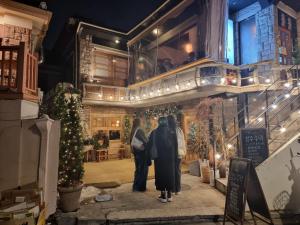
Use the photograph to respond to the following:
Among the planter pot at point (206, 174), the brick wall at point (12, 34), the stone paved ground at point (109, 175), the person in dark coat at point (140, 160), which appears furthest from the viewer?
the stone paved ground at point (109, 175)

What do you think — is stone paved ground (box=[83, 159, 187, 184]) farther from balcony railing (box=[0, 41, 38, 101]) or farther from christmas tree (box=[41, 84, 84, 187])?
balcony railing (box=[0, 41, 38, 101])

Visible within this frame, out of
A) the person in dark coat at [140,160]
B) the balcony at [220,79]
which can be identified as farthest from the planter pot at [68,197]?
the balcony at [220,79]

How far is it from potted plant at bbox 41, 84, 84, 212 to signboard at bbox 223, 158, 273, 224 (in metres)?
3.41

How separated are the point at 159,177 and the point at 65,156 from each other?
243 centimetres

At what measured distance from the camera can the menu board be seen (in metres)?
4.48

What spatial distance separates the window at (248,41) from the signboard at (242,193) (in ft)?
23.9

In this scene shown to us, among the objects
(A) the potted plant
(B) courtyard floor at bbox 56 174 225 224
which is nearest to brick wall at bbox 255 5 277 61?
(B) courtyard floor at bbox 56 174 225 224

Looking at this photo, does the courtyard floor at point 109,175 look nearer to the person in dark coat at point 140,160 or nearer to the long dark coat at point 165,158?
the person in dark coat at point 140,160

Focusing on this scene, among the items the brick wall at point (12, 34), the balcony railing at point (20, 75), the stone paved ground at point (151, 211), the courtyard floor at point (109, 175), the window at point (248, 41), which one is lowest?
the stone paved ground at point (151, 211)

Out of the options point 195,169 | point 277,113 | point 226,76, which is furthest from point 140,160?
point 226,76

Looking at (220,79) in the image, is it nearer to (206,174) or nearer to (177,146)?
(206,174)

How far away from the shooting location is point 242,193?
14.8ft

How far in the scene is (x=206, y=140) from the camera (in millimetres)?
8500

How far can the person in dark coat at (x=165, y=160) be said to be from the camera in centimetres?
608
